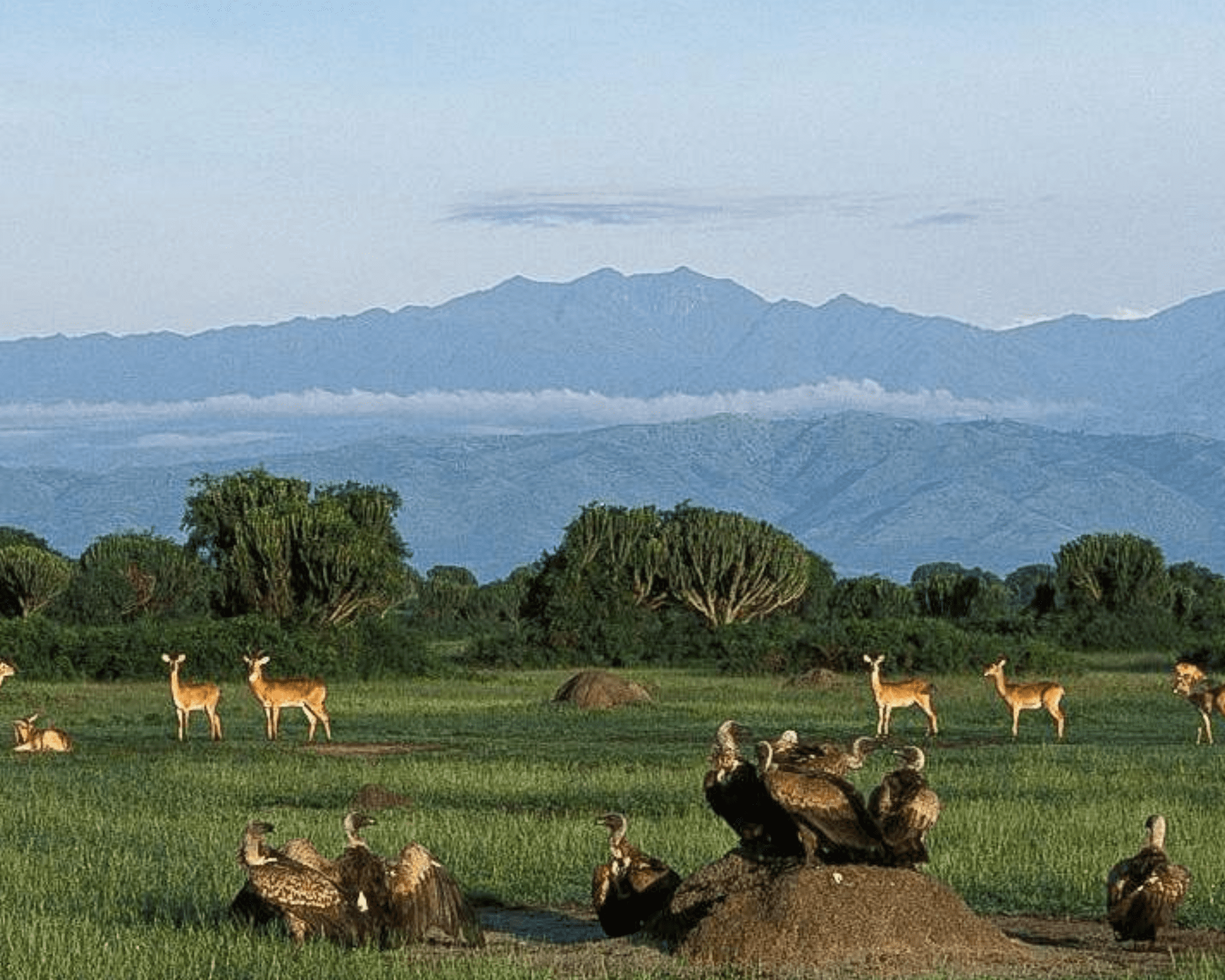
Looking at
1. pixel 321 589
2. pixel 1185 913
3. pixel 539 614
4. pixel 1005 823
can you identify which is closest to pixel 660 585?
pixel 539 614

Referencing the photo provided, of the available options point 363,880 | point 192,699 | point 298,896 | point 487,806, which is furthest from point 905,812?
point 192,699

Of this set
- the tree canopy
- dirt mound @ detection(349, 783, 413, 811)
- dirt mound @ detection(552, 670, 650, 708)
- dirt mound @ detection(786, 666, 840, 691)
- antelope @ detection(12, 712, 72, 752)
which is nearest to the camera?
dirt mound @ detection(349, 783, 413, 811)

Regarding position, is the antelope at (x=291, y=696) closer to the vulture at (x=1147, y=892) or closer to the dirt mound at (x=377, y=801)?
the dirt mound at (x=377, y=801)

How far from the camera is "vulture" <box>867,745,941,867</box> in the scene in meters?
17.3

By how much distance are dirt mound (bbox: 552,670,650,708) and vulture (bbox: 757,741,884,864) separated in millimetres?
33581

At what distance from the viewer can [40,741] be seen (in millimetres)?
37531

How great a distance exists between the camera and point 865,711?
49.5m

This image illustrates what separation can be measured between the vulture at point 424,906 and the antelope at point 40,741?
20.7 metres

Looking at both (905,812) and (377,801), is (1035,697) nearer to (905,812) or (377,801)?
(377,801)

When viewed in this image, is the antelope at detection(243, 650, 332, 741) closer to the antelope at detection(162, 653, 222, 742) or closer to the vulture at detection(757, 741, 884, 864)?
the antelope at detection(162, 653, 222, 742)

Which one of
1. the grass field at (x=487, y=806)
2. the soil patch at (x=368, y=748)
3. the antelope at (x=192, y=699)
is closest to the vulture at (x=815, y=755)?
the grass field at (x=487, y=806)

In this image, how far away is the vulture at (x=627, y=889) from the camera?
1822 cm

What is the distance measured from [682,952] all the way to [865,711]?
33.1 metres

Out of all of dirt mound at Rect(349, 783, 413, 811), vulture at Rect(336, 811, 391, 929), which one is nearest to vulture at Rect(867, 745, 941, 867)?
vulture at Rect(336, 811, 391, 929)
